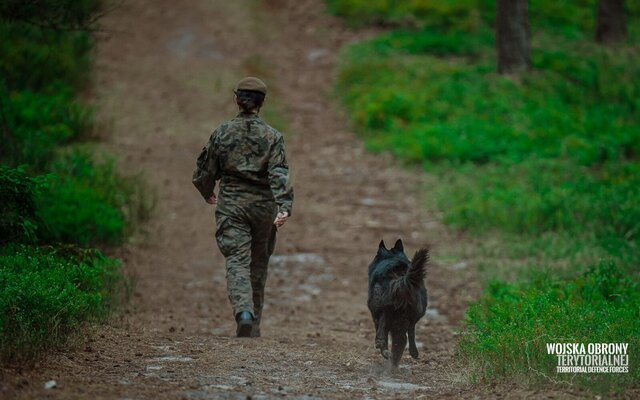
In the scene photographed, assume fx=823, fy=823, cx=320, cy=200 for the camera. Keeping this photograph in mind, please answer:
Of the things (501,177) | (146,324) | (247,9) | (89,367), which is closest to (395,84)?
(501,177)

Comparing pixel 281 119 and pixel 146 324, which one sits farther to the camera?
pixel 281 119

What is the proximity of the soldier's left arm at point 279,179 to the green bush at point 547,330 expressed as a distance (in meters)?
1.99

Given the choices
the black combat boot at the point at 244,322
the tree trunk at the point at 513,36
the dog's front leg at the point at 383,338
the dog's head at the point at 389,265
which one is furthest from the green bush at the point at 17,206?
the tree trunk at the point at 513,36

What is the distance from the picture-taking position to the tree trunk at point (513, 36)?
18.5 m

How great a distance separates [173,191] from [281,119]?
460 centimetres

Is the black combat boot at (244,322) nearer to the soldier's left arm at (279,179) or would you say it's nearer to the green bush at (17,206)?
the soldier's left arm at (279,179)

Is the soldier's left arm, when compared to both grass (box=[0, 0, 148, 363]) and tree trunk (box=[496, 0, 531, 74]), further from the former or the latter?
tree trunk (box=[496, 0, 531, 74])

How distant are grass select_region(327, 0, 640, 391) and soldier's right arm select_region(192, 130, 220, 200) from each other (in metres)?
2.74

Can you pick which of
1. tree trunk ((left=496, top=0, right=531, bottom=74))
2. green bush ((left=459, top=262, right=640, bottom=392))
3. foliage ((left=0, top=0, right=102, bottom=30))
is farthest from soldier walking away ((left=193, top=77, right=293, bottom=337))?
tree trunk ((left=496, top=0, right=531, bottom=74))

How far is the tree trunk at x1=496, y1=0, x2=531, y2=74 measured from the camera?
18.5m

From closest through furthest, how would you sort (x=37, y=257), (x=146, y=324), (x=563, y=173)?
(x=37, y=257) → (x=146, y=324) → (x=563, y=173)

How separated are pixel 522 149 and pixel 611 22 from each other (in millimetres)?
7945

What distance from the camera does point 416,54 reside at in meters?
21.5

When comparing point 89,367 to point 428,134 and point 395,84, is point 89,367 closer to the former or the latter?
point 428,134
